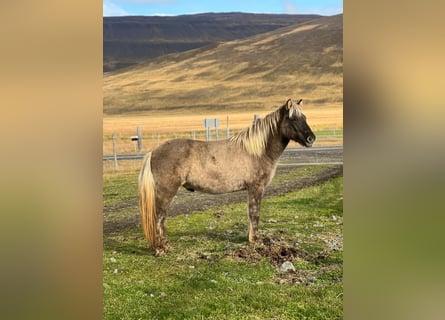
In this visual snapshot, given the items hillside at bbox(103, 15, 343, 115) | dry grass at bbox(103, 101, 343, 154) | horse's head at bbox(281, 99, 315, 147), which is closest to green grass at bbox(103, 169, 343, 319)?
dry grass at bbox(103, 101, 343, 154)

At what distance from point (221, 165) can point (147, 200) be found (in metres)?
0.55

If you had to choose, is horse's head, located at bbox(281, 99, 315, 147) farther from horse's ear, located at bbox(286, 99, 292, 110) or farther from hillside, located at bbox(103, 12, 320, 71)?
hillside, located at bbox(103, 12, 320, 71)

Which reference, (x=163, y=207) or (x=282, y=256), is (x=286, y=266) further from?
(x=163, y=207)

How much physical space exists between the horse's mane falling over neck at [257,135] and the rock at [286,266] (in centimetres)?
75

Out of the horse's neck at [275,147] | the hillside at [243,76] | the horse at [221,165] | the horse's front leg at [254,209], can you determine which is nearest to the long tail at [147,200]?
the horse at [221,165]

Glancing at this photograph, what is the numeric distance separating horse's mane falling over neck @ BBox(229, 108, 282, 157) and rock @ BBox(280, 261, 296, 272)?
75 cm

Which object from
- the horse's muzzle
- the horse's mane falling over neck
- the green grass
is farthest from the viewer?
the horse's mane falling over neck

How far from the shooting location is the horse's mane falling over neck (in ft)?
10.1

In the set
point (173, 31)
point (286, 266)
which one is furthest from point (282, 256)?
point (173, 31)

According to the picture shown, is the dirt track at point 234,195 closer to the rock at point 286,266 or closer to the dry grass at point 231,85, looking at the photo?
the dry grass at point 231,85

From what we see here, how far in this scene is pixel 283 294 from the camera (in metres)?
2.78

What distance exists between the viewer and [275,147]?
3156mm
